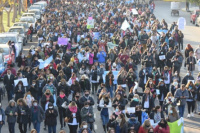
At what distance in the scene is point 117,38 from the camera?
31.0 m

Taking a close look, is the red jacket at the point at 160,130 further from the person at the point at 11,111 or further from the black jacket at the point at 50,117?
the person at the point at 11,111

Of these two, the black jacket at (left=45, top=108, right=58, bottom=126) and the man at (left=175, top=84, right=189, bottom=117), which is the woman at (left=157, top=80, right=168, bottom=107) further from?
the black jacket at (left=45, top=108, right=58, bottom=126)

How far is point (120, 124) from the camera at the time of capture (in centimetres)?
1593

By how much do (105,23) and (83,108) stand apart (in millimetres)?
21870

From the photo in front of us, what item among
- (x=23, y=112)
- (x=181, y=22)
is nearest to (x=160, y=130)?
(x=23, y=112)

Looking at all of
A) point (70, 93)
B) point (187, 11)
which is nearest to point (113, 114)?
point (70, 93)

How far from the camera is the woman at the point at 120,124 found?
15891mm

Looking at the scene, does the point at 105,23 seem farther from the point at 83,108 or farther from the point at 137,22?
the point at 83,108

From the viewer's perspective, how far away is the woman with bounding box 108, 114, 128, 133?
15.9 meters

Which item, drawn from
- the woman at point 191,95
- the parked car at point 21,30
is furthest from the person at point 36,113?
the parked car at point 21,30

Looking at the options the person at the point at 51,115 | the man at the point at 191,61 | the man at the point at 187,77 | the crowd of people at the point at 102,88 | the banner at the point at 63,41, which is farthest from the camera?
the banner at the point at 63,41


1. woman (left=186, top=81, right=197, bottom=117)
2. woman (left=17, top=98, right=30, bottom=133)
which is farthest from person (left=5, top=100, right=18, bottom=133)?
woman (left=186, top=81, right=197, bottom=117)

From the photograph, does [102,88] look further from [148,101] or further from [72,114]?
[72,114]

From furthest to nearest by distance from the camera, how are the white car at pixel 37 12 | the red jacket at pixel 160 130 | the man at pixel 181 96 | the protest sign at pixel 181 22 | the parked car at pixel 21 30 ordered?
the white car at pixel 37 12, the parked car at pixel 21 30, the protest sign at pixel 181 22, the man at pixel 181 96, the red jacket at pixel 160 130
